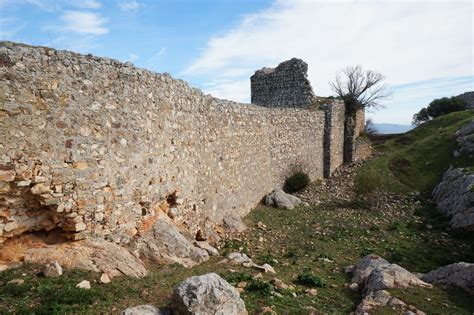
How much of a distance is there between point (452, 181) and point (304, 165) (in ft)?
23.0

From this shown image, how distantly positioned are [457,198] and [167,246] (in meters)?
12.8

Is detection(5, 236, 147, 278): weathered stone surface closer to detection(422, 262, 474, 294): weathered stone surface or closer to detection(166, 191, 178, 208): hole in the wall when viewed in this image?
detection(166, 191, 178, 208): hole in the wall

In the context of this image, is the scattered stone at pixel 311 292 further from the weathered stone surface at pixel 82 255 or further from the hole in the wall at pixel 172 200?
the hole in the wall at pixel 172 200

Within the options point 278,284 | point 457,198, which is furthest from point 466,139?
point 278,284

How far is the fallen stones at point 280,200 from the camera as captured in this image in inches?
628

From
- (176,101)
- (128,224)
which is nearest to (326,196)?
(176,101)

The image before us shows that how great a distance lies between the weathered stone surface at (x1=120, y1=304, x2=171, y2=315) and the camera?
16.5ft

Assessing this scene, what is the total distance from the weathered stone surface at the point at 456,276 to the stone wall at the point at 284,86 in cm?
1538

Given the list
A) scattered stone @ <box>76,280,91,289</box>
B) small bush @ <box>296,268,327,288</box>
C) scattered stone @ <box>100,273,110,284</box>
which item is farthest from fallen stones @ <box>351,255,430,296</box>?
scattered stone @ <box>76,280,91,289</box>

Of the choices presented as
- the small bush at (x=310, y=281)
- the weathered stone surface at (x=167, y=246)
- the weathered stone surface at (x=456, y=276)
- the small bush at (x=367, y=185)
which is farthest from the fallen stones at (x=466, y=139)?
the weathered stone surface at (x=167, y=246)

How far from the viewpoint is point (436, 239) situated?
12883 millimetres

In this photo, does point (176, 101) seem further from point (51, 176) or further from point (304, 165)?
point (304, 165)

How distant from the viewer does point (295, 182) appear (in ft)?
62.0

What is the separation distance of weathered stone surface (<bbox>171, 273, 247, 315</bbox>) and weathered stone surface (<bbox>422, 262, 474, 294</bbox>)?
218 inches
